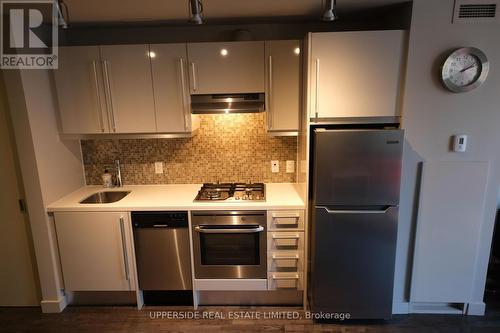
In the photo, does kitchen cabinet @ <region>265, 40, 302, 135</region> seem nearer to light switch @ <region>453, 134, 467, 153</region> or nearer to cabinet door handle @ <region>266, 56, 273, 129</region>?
cabinet door handle @ <region>266, 56, 273, 129</region>

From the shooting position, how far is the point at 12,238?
2.43 meters

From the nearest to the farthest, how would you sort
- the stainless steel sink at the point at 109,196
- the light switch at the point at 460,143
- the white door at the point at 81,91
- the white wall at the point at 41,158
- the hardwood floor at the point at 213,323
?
the light switch at the point at 460,143 → the white wall at the point at 41,158 → the hardwood floor at the point at 213,323 → the white door at the point at 81,91 → the stainless steel sink at the point at 109,196

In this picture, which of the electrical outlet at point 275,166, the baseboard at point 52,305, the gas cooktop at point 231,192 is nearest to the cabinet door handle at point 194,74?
the gas cooktop at point 231,192

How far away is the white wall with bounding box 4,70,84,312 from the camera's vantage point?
85.5 inches

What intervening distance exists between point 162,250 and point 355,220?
1.51 meters

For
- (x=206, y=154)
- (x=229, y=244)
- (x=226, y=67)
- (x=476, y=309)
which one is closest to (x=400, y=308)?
(x=476, y=309)

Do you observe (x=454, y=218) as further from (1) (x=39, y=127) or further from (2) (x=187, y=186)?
(1) (x=39, y=127)

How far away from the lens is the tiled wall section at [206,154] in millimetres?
2801

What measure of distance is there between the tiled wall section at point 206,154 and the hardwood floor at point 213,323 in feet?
3.82

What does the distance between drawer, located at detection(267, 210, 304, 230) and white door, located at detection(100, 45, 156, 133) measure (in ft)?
4.02

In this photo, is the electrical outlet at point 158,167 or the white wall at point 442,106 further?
the electrical outlet at point 158,167

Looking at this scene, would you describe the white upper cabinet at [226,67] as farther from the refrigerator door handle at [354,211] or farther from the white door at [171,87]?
the refrigerator door handle at [354,211]

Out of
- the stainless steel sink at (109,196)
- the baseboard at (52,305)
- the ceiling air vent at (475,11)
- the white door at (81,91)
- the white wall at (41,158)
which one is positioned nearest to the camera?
the ceiling air vent at (475,11)

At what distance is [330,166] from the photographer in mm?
2014
